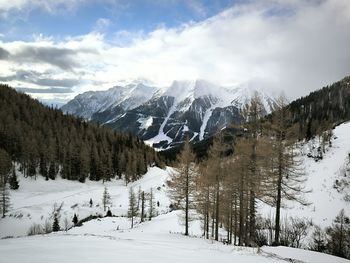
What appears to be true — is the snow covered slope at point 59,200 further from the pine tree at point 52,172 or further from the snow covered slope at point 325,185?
the snow covered slope at point 325,185

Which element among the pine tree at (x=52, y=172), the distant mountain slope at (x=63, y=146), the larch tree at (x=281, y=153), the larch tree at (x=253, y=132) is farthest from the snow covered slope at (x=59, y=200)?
the larch tree at (x=281, y=153)

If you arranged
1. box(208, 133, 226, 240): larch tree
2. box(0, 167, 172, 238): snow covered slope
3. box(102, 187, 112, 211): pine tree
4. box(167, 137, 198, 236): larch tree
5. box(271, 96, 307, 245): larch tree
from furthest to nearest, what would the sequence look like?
1. box(102, 187, 112, 211): pine tree
2. box(0, 167, 172, 238): snow covered slope
3. box(167, 137, 198, 236): larch tree
4. box(208, 133, 226, 240): larch tree
5. box(271, 96, 307, 245): larch tree

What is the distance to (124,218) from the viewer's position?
202 ft

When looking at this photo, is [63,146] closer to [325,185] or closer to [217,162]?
[325,185]

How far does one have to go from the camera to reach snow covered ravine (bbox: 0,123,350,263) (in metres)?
9.47

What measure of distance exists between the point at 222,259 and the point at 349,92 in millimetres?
209412

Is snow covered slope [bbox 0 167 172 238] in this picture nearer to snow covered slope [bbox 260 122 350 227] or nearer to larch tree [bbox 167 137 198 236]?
snow covered slope [bbox 260 122 350 227]

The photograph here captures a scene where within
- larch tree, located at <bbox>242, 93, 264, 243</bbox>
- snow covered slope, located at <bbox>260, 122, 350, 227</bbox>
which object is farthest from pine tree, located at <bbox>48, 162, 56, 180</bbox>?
larch tree, located at <bbox>242, 93, 264, 243</bbox>

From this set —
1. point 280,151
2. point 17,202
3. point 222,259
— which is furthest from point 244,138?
point 17,202

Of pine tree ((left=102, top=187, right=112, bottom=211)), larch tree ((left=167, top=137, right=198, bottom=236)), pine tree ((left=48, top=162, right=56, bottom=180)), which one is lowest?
pine tree ((left=102, top=187, right=112, bottom=211))

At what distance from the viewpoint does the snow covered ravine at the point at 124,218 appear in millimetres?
9469

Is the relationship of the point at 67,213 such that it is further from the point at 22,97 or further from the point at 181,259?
the point at 22,97

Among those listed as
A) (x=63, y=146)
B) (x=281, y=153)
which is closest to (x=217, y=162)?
(x=281, y=153)

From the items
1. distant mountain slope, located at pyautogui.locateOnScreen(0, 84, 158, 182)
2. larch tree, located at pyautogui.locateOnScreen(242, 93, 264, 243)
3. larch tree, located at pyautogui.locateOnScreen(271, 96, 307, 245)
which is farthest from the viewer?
distant mountain slope, located at pyautogui.locateOnScreen(0, 84, 158, 182)
